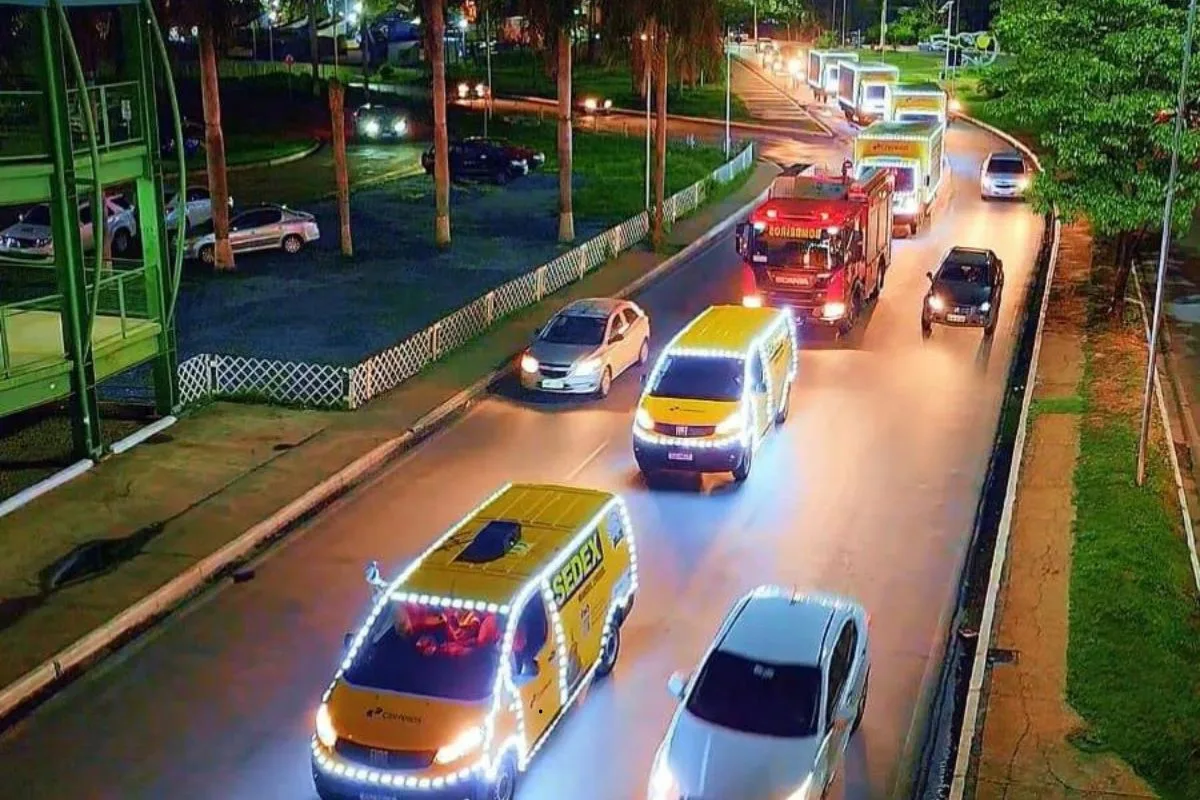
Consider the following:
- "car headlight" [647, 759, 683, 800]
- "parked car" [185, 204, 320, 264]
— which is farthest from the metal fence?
"car headlight" [647, 759, 683, 800]

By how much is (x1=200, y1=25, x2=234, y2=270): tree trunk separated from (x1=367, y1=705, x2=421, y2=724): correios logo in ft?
76.4

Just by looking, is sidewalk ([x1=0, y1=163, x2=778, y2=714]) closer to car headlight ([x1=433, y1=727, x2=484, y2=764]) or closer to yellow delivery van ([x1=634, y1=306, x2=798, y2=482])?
yellow delivery van ([x1=634, y1=306, x2=798, y2=482])

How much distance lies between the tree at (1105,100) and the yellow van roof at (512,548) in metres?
16.5

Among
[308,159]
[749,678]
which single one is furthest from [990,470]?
[308,159]

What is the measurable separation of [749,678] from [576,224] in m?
32.1

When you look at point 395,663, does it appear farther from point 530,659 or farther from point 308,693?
point 308,693

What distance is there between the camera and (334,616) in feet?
53.8

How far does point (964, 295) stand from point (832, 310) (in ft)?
10.3

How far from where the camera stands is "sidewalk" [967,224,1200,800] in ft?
41.5

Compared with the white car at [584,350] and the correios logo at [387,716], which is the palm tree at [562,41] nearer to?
the white car at [584,350]

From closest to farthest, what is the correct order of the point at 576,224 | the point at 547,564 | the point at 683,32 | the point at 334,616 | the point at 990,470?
the point at 547,564, the point at 334,616, the point at 990,470, the point at 683,32, the point at 576,224

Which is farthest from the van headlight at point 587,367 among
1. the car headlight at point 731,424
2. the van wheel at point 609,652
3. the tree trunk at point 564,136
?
the tree trunk at point 564,136

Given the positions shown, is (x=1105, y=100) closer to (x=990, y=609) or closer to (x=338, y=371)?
(x=990, y=609)

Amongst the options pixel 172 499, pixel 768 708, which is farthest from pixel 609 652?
pixel 172 499
